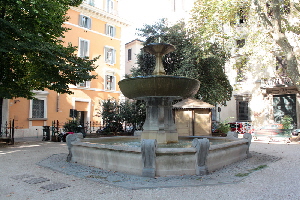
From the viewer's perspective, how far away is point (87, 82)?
82.6 feet

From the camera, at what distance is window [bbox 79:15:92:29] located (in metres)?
24.9

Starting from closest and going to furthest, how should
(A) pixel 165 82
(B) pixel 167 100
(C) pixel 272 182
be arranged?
1. (C) pixel 272 182
2. (A) pixel 165 82
3. (B) pixel 167 100

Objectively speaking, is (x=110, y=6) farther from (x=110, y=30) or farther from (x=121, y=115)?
(x=121, y=115)

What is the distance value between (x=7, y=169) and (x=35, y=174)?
4.18ft

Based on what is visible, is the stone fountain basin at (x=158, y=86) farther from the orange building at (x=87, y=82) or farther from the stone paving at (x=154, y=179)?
the orange building at (x=87, y=82)

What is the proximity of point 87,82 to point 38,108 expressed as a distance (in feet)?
18.3

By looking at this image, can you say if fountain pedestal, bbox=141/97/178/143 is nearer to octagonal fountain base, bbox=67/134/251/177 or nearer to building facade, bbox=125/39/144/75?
octagonal fountain base, bbox=67/134/251/177

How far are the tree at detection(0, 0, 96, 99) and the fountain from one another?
17.0 ft

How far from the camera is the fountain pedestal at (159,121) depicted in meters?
7.44

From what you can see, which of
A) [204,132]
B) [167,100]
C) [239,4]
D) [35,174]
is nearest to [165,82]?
[167,100]

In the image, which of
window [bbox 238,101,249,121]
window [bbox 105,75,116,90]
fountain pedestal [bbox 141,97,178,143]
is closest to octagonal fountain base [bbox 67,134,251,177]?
fountain pedestal [bbox 141,97,178,143]

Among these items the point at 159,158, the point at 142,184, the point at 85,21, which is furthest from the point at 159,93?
the point at 85,21

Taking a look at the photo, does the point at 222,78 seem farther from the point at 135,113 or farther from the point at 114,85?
the point at 114,85

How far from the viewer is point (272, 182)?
17.1 ft
